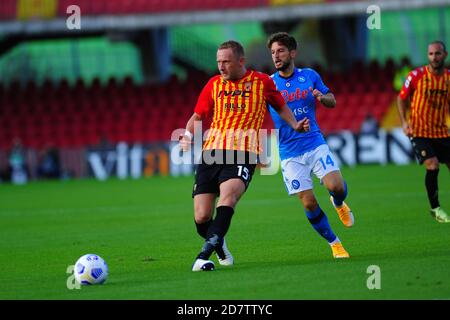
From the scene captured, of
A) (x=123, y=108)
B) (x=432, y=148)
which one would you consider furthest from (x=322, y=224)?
(x=123, y=108)

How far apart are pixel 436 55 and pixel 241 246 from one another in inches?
154

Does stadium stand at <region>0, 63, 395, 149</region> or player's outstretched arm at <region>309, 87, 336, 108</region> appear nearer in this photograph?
player's outstretched arm at <region>309, 87, 336, 108</region>

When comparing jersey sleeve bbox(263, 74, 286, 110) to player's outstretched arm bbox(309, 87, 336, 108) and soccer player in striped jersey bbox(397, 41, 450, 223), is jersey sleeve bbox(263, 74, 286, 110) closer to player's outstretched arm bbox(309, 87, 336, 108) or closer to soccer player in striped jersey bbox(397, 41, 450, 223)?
player's outstretched arm bbox(309, 87, 336, 108)

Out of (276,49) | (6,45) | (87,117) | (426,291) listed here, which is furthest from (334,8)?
(426,291)

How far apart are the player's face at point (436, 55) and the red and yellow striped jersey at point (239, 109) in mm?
4113

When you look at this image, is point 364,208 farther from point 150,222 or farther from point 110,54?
point 110,54

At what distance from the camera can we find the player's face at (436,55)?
43.4 ft

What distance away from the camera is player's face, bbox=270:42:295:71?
34.1ft

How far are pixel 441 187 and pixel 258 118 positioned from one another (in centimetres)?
1034

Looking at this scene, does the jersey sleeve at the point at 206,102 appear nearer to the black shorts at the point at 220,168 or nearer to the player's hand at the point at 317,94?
the black shorts at the point at 220,168

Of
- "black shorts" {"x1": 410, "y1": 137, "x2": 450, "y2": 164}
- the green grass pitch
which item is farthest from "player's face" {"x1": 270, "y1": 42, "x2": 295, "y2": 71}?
"black shorts" {"x1": 410, "y1": 137, "x2": 450, "y2": 164}

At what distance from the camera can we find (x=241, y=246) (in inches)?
475

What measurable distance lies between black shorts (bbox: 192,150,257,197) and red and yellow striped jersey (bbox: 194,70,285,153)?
0.24ft

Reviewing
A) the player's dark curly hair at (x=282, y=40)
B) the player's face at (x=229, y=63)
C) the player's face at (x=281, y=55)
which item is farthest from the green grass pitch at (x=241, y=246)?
the player's dark curly hair at (x=282, y=40)
